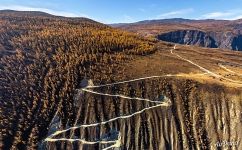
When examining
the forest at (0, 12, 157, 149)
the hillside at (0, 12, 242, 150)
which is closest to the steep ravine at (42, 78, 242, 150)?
the hillside at (0, 12, 242, 150)

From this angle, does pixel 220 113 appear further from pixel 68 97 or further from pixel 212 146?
pixel 68 97

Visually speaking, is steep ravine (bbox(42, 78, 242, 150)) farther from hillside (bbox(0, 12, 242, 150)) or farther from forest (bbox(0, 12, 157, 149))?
forest (bbox(0, 12, 157, 149))

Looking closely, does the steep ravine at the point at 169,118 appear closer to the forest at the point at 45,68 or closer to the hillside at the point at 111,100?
the hillside at the point at 111,100

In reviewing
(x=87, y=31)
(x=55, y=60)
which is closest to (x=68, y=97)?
(x=55, y=60)

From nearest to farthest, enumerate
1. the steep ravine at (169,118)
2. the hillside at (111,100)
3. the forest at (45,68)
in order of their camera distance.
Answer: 1. the hillside at (111,100)
2. the steep ravine at (169,118)
3. the forest at (45,68)

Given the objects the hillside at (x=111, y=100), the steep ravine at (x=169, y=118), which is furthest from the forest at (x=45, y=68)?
the steep ravine at (x=169, y=118)

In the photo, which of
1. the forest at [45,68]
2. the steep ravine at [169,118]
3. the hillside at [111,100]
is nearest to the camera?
the hillside at [111,100]

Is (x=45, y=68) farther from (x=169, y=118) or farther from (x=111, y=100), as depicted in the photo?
(x=169, y=118)
